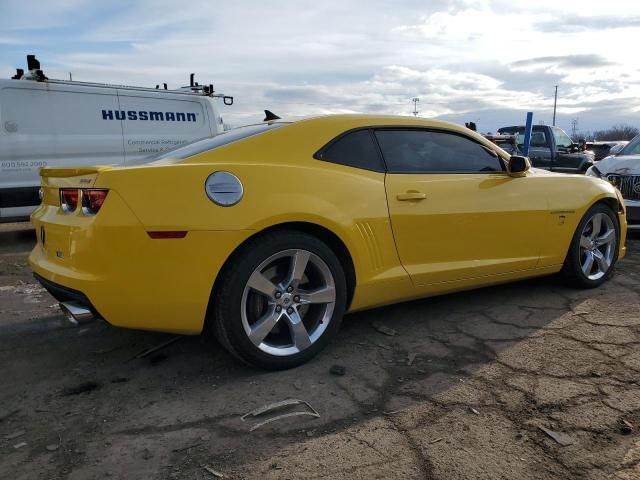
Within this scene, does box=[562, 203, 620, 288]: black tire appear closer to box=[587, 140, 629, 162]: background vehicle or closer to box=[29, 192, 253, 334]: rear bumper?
box=[29, 192, 253, 334]: rear bumper

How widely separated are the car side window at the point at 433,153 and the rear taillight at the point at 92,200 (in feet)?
5.64

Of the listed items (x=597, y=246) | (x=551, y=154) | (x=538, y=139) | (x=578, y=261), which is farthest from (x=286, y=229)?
(x=538, y=139)

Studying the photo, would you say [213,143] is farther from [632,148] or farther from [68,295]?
[632,148]

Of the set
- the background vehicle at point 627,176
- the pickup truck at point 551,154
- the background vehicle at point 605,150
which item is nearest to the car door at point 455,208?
the background vehicle at point 627,176

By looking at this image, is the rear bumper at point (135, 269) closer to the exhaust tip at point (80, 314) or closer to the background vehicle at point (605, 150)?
the exhaust tip at point (80, 314)

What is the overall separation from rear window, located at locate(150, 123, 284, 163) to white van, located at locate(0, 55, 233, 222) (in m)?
3.44

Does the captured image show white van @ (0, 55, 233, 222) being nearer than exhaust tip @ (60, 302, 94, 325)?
No

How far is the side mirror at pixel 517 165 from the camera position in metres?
4.13

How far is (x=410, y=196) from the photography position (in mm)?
3525

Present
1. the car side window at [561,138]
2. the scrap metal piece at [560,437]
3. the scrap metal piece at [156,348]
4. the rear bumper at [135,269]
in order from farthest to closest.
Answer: the car side window at [561,138] < the scrap metal piece at [156,348] < the rear bumper at [135,269] < the scrap metal piece at [560,437]

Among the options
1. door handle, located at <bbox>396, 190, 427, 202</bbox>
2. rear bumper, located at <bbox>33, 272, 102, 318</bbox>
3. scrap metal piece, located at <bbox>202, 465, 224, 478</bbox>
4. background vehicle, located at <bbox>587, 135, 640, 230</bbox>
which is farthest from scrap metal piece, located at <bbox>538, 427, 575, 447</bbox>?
background vehicle, located at <bbox>587, 135, 640, 230</bbox>

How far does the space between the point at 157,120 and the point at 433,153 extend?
603 cm

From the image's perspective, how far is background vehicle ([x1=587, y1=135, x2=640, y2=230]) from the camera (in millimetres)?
6840

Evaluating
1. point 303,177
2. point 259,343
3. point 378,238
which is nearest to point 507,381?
point 378,238
